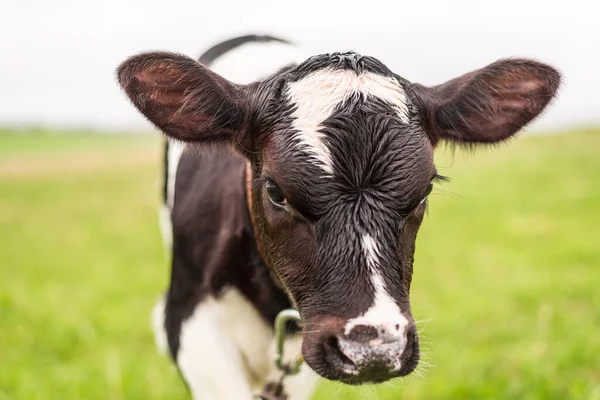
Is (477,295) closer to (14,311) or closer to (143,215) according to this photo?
(14,311)

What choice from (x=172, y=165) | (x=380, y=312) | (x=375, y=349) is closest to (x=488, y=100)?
(x=380, y=312)

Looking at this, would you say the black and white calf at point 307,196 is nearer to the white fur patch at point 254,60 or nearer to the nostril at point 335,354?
the nostril at point 335,354

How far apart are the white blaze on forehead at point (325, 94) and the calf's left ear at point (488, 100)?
0.13 meters

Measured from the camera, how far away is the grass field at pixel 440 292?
468 centimetres

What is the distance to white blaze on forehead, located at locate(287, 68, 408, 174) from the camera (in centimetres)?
248

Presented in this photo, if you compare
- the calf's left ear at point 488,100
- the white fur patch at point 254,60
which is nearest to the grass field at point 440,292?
the calf's left ear at point 488,100

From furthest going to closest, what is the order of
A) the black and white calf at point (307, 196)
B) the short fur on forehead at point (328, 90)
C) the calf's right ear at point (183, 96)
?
1. the calf's right ear at point (183, 96)
2. the short fur on forehead at point (328, 90)
3. the black and white calf at point (307, 196)

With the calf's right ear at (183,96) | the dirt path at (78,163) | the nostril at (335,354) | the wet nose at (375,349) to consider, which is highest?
the calf's right ear at (183,96)

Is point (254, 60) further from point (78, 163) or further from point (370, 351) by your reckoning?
point (78, 163)

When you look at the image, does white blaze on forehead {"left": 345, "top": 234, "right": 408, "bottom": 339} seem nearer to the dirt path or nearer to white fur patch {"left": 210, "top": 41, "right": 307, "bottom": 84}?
white fur patch {"left": 210, "top": 41, "right": 307, "bottom": 84}

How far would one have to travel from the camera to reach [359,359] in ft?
6.81

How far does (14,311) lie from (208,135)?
4.54 meters

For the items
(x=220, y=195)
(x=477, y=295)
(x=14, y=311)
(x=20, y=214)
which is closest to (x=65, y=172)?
(x=20, y=214)

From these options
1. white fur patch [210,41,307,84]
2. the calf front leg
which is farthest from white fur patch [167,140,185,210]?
the calf front leg
